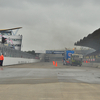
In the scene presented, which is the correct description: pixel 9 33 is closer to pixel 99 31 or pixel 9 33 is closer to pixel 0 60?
pixel 99 31

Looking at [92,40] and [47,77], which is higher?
[92,40]

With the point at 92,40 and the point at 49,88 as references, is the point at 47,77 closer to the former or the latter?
the point at 49,88

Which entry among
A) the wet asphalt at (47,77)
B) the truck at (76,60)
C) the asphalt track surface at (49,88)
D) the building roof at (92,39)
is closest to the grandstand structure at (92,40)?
the building roof at (92,39)

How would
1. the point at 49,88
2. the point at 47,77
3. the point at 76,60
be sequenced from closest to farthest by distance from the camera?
the point at 49,88
the point at 47,77
the point at 76,60

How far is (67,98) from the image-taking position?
514cm

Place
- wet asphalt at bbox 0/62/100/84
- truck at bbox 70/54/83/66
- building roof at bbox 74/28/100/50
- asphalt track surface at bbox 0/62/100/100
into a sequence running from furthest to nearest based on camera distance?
1. building roof at bbox 74/28/100/50
2. truck at bbox 70/54/83/66
3. wet asphalt at bbox 0/62/100/84
4. asphalt track surface at bbox 0/62/100/100

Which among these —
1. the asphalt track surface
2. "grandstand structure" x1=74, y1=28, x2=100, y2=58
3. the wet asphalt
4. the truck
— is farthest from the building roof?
the asphalt track surface

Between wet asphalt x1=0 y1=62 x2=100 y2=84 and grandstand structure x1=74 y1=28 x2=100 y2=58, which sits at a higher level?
grandstand structure x1=74 y1=28 x2=100 y2=58

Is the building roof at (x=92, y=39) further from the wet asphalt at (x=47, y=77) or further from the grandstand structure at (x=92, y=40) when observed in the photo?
the wet asphalt at (x=47, y=77)

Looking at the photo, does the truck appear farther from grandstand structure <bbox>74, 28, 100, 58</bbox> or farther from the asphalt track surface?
the asphalt track surface

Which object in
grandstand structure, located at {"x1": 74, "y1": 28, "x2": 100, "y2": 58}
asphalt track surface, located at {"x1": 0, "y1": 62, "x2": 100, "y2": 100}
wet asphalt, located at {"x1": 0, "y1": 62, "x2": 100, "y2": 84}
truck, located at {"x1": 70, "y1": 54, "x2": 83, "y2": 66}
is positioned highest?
grandstand structure, located at {"x1": 74, "y1": 28, "x2": 100, "y2": 58}

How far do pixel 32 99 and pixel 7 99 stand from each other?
731mm

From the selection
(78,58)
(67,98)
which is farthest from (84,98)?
(78,58)

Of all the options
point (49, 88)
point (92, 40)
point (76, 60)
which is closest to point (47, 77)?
point (49, 88)
